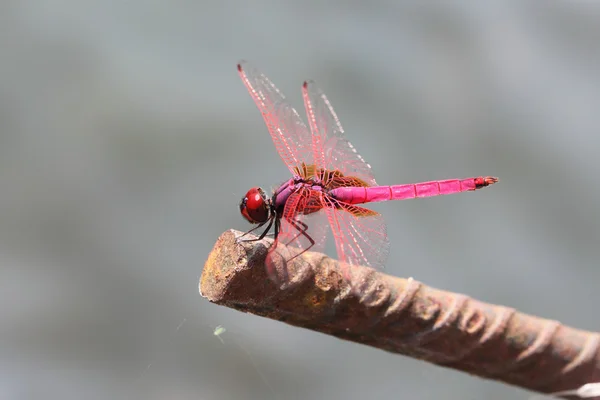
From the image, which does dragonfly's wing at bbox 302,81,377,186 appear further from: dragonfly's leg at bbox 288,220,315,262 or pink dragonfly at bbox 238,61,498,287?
dragonfly's leg at bbox 288,220,315,262

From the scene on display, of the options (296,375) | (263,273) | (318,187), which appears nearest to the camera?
(263,273)

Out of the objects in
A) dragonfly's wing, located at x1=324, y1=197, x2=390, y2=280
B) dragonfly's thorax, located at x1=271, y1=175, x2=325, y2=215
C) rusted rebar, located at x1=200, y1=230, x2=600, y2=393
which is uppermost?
dragonfly's thorax, located at x1=271, y1=175, x2=325, y2=215

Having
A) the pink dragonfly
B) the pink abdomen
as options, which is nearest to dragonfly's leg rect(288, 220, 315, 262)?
the pink dragonfly

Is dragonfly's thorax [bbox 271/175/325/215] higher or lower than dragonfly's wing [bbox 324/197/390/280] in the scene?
higher

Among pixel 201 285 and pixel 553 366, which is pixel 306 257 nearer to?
pixel 201 285

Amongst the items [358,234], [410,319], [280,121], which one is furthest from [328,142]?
[410,319]

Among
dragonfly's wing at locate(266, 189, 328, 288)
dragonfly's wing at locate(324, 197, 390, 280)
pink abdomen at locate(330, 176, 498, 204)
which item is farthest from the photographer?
pink abdomen at locate(330, 176, 498, 204)

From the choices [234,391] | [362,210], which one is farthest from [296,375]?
[362,210]
